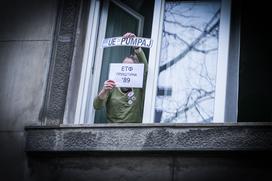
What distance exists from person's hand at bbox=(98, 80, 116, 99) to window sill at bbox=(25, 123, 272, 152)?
0.46 metres

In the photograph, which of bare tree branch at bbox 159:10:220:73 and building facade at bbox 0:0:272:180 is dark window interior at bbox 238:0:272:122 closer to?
building facade at bbox 0:0:272:180

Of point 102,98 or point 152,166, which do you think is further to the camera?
point 102,98

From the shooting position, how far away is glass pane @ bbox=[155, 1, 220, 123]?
873 centimetres

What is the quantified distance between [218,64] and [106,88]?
1.30 m

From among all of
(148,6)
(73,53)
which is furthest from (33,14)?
(148,6)

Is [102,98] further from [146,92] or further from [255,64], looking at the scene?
[255,64]

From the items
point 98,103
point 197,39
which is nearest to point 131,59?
point 98,103

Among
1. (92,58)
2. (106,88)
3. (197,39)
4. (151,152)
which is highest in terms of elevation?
(197,39)

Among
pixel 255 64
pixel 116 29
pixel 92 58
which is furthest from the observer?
pixel 116 29

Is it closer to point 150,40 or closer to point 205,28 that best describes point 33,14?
point 150,40

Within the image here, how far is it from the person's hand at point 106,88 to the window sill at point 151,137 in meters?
0.46

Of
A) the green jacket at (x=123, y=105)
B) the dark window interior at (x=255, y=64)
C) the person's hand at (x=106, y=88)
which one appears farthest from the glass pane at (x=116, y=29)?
the dark window interior at (x=255, y=64)

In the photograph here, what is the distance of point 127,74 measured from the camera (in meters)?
8.92

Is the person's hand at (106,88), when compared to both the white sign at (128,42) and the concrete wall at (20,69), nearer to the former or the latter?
the white sign at (128,42)
